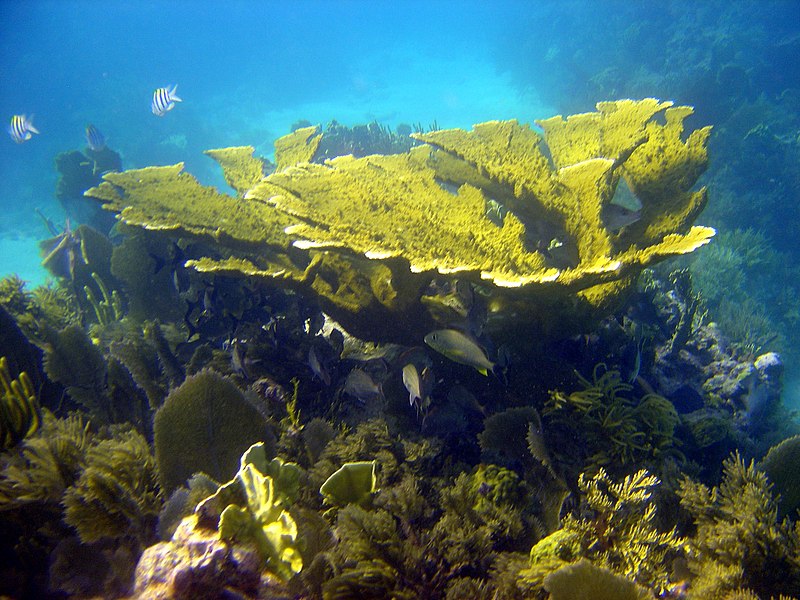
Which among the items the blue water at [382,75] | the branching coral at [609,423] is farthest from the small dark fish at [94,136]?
the blue water at [382,75]

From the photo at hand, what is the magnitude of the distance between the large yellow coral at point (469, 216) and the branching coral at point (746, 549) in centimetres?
129

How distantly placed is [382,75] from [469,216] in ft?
201

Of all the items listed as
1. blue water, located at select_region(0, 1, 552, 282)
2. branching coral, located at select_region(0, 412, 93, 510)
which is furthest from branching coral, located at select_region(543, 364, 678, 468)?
blue water, located at select_region(0, 1, 552, 282)

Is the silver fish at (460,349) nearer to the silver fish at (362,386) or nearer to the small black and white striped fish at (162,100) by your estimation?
the silver fish at (362,386)

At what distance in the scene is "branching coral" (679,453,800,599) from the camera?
6.03ft

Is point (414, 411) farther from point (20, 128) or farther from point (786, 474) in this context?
point (20, 128)

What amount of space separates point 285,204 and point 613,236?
108 inches

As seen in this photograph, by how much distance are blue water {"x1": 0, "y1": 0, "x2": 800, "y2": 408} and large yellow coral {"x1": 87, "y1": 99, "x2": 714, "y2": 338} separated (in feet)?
34.6

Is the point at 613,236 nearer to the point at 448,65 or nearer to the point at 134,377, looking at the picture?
the point at 134,377

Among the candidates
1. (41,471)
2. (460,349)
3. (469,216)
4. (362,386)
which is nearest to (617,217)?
(469,216)

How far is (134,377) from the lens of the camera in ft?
11.0

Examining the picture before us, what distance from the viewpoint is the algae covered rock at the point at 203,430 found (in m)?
2.30

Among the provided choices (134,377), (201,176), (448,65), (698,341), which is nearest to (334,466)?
(134,377)

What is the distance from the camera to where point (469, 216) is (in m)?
3.07
